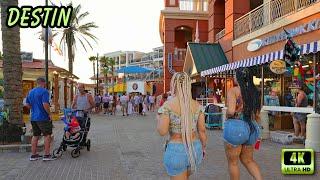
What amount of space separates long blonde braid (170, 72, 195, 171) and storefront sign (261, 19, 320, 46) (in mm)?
9005

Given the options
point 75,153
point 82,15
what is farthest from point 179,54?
point 75,153

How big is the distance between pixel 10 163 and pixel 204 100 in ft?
52.6

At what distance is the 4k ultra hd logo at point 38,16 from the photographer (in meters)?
11.5

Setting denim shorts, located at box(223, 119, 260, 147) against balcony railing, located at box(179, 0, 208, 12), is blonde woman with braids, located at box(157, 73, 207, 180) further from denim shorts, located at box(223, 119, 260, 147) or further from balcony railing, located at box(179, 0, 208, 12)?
balcony railing, located at box(179, 0, 208, 12)

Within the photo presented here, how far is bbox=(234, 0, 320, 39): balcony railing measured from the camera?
14320 mm

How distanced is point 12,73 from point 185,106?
→ 311 inches

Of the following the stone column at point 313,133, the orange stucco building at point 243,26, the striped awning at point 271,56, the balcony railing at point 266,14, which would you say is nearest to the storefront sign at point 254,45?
the orange stucco building at point 243,26

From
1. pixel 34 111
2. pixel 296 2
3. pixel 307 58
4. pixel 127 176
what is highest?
pixel 296 2

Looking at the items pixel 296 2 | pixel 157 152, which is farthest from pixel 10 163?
pixel 296 2

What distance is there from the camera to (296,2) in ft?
46.6

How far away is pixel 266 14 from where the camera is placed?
17.0m

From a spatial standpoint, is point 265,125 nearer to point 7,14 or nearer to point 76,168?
point 76,168

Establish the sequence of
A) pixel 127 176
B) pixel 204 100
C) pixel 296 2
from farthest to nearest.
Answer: pixel 204 100
pixel 296 2
pixel 127 176

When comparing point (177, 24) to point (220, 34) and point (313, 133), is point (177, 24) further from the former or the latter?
point (313, 133)
